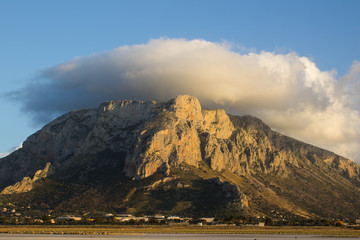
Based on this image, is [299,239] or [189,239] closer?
[189,239]

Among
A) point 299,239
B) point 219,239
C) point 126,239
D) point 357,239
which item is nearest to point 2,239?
point 126,239

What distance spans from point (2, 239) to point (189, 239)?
4351 cm

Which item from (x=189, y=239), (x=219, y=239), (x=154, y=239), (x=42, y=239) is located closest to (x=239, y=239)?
(x=219, y=239)

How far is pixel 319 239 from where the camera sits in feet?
405

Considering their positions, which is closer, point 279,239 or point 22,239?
point 22,239

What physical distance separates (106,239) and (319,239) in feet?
176

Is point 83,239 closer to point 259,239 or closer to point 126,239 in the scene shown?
point 126,239

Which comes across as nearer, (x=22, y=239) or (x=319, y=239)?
(x=22, y=239)

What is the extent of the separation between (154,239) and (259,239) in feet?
84.6

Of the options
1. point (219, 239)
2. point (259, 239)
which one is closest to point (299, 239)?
point (259, 239)

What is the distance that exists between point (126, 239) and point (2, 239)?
2852 centimetres

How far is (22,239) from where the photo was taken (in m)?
112

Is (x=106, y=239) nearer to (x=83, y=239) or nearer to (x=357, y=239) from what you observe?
(x=83, y=239)

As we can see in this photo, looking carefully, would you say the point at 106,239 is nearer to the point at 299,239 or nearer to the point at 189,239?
the point at 189,239
